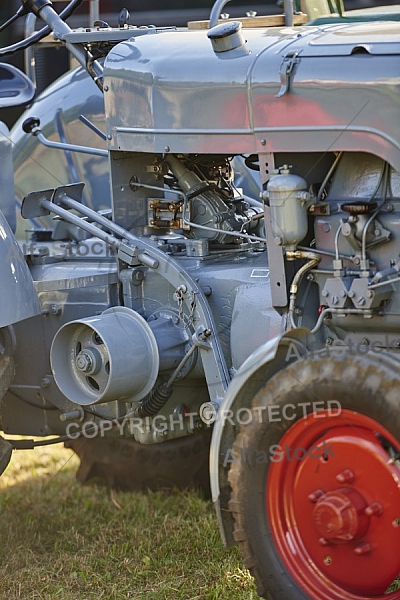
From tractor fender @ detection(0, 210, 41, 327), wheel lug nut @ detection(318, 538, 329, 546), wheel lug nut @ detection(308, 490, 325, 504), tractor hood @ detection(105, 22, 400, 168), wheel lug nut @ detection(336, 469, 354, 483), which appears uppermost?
tractor hood @ detection(105, 22, 400, 168)

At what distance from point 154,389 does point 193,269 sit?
0.41 metres

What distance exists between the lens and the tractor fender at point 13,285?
3.37 m

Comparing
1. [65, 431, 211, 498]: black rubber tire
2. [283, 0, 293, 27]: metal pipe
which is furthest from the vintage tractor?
[65, 431, 211, 498]: black rubber tire

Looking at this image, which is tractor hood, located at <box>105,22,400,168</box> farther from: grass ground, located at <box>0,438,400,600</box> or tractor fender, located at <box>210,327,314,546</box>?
grass ground, located at <box>0,438,400,600</box>

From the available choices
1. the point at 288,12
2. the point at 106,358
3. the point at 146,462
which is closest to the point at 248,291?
the point at 106,358

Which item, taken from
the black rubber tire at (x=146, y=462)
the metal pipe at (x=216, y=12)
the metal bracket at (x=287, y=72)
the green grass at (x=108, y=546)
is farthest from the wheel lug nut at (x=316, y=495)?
the black rubber tire at (x=146, y=462)

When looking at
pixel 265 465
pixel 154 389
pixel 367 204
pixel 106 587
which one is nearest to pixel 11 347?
pixel 154 389

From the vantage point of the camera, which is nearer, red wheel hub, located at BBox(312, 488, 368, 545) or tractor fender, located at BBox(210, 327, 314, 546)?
red wheel hub, located at BBox(312, 488, 368, 545)

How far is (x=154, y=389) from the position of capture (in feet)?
11.3

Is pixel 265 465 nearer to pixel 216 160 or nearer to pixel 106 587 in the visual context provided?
pixel 106 587

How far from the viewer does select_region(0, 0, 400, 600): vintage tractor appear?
2709mm

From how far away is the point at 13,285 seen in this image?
3404 millimetres

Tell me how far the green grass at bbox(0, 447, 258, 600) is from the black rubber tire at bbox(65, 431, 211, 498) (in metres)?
0.06

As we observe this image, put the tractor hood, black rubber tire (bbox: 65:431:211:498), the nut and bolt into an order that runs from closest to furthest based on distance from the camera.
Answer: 1. the tractor hood
2. the nut and bolt
3. black rubber tire (bbox: 65:431:211:498)
